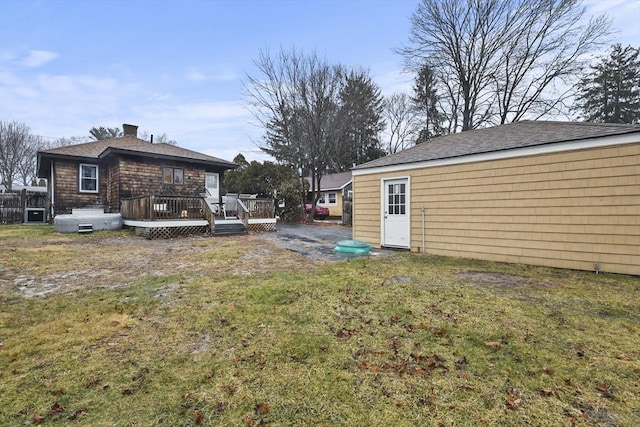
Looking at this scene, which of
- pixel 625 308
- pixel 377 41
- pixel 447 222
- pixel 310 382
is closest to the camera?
pixel 310 382

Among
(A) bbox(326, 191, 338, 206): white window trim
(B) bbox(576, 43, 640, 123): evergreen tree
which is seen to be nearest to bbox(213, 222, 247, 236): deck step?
(A) bbox(326, 191, 338, 206): white window trim

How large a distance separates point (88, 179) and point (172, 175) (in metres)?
4.22

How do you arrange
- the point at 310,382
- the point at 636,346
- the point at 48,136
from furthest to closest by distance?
the point at 48,136 → the point at 636,346 → the point at 310,382

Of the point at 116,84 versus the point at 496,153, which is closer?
the point at 496,153

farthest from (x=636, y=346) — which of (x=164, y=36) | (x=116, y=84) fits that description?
(x=116, y=84)

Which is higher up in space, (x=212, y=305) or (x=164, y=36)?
(x=164, y=36)

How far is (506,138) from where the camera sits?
23.7ft

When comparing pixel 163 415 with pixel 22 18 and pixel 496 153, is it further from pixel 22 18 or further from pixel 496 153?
pixel 22 18

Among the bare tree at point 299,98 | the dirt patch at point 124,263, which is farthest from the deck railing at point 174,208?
the bare tree at point 299,98

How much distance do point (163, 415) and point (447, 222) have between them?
7337 millimetres

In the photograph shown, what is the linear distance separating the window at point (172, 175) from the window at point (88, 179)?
3.77 m

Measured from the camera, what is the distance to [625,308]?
3.72m

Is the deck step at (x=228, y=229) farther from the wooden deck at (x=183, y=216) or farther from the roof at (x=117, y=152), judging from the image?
the roof at (x=117, y=152)

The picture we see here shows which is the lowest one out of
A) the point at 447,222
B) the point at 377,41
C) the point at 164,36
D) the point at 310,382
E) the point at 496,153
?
the point at 310,382
